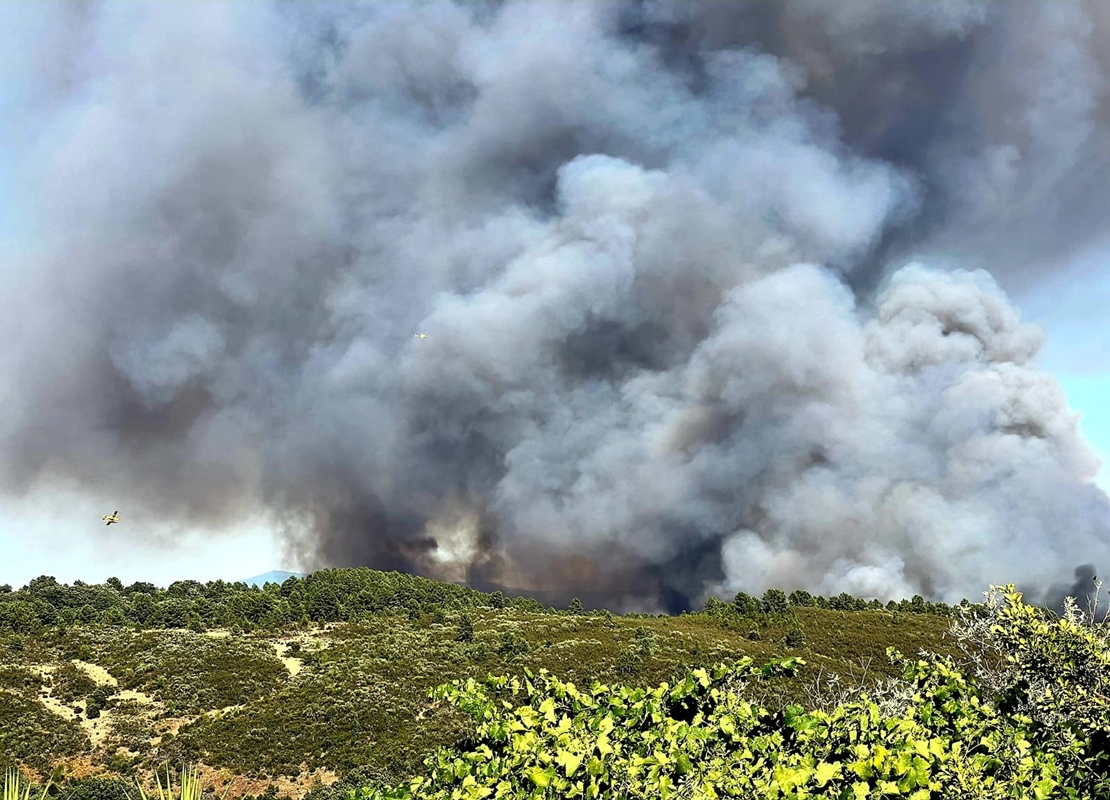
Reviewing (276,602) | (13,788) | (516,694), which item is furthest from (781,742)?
(276,602)

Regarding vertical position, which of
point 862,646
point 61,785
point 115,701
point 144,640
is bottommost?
point 61,785

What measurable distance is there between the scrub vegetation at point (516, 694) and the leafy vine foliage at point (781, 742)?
3 centimetres

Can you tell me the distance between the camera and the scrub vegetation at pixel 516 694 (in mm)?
5910

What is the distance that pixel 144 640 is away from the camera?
2564 inches

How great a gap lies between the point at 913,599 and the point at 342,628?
87962 millimetres

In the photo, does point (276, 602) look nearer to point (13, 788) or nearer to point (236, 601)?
point (236, 601)

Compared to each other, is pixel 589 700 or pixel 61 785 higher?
pixel 589 700

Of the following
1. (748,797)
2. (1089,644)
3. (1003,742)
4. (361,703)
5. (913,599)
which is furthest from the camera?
(913,599)

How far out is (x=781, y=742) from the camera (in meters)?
6.17

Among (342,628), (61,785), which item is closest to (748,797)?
(61,785)

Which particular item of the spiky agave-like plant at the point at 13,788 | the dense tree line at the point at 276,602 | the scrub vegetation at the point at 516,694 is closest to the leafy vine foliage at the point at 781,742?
the scrub vegetation at the point at 516,694

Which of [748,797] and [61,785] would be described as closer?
[748,797]

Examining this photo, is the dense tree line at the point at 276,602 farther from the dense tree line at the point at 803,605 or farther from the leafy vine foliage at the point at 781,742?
the leafy vine foliage at the point at 781,742

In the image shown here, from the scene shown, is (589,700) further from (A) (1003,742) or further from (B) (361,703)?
(B) (361,703)
